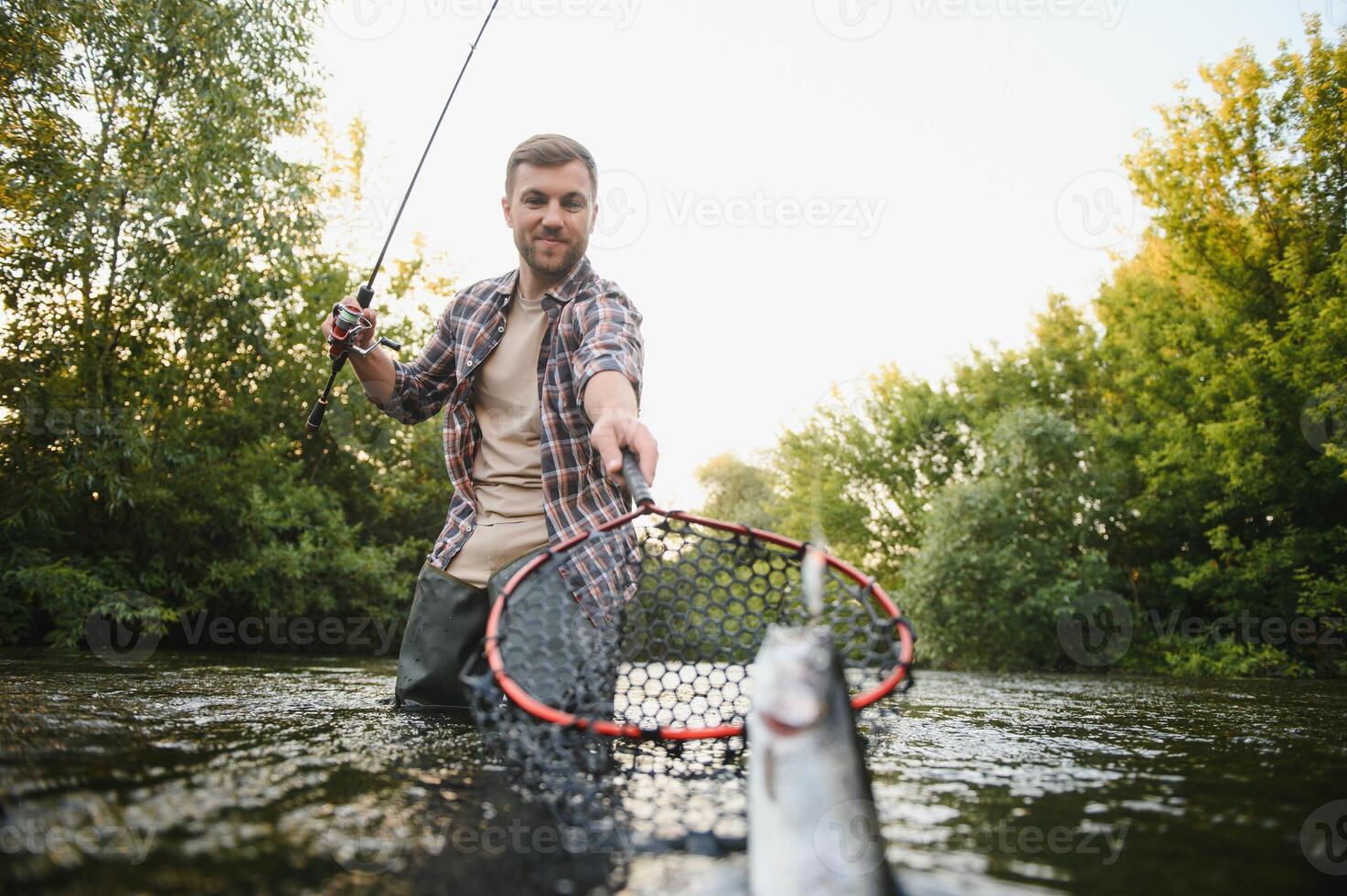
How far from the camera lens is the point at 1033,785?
2145 mm

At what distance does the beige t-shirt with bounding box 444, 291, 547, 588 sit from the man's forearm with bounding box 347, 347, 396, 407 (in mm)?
449

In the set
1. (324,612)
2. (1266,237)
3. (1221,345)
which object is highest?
(1266,237)

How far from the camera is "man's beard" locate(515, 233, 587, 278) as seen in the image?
3.53m

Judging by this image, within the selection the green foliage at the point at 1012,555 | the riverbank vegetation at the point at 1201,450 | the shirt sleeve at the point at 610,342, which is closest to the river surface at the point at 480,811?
the shirt sleeve at the point at 610,342

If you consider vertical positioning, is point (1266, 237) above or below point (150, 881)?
above

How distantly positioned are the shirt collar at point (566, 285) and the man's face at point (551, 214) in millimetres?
42

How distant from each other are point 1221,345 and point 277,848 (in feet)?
75.5

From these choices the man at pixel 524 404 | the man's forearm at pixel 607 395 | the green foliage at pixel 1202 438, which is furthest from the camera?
the green foliage at pixel 1202 438

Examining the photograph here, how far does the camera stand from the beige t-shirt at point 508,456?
3.41 metres

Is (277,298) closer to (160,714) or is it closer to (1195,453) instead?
(160,714)

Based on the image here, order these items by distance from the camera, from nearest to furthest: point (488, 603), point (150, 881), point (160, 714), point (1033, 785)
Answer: point (150, 881) < point (1033, 785) < point (160, 714) < point (488, 603)

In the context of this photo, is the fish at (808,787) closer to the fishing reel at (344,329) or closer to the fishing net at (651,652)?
the fishing net at (651,652)

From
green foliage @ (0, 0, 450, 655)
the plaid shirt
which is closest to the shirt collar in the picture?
the plaid shirt

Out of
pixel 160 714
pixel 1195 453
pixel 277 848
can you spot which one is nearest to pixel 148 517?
pixel 160 714
